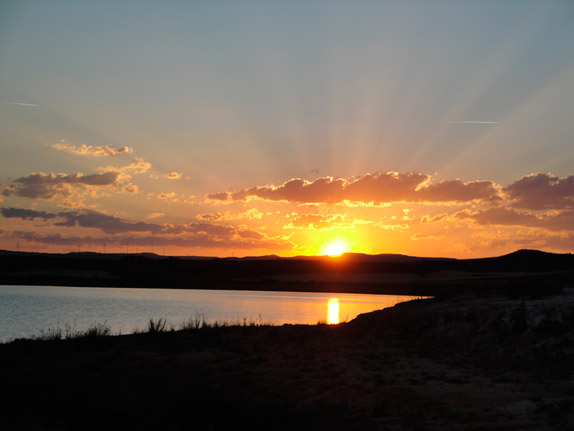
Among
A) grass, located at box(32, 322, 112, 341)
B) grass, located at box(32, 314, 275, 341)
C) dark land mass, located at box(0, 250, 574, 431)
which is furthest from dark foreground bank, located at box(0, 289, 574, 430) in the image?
grass, located at box(32, 314, 275, 341)

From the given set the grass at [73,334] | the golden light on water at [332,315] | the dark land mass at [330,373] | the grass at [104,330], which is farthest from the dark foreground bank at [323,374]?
the golden light on water at [332,315]

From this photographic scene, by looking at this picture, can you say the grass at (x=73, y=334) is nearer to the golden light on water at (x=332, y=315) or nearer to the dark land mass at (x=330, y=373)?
the dark land mass at (x=330, y=373)

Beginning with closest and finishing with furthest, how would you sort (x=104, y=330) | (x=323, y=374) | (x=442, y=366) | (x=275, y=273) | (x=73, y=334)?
(x=323, y=374)
(x=442, y=366)
(x=104, y=330)
(x=73, y=334)
(x=275, y=273)

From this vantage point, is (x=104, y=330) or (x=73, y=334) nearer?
(x=104, y=330)

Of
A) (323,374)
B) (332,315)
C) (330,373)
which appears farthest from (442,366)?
(332,315)

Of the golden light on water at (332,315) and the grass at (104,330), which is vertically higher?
the golden light on water at (332,315)

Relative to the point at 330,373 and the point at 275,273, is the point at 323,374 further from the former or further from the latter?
the point at 275,273

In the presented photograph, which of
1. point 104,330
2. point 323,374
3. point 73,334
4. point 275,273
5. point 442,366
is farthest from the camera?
point 275,273

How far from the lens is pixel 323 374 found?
15.6m

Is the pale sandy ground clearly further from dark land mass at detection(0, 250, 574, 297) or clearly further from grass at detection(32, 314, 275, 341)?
dark land mass at detection(0, 250, 574, 297)

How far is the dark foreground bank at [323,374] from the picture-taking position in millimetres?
9773

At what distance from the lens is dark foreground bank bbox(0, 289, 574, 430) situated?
977 cm

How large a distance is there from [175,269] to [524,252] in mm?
89167

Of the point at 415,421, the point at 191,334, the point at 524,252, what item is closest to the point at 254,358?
the point at 191,334
